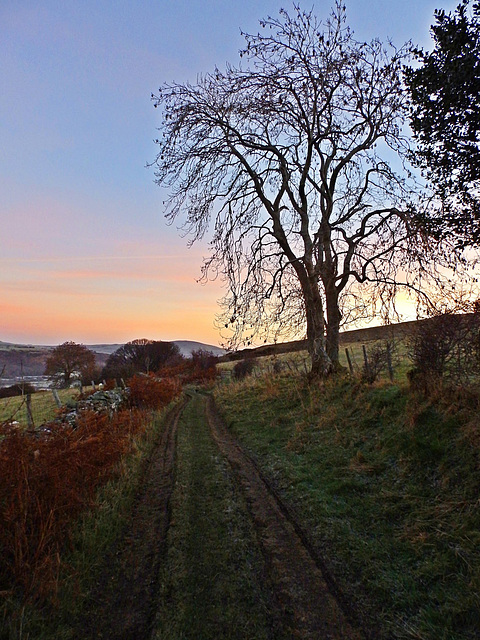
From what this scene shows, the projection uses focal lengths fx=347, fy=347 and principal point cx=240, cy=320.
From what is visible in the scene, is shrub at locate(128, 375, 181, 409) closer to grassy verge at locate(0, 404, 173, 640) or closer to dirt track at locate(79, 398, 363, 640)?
grassy verge at locate(0, 404, 173, 640)

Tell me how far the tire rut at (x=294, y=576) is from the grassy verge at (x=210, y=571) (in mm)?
180

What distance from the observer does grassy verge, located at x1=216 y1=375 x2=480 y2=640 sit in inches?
131

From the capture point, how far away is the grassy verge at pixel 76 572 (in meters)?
3.14

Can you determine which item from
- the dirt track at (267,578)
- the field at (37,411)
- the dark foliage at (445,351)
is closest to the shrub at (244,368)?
the field at (37,411)

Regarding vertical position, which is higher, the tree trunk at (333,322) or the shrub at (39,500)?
the tree trunk at (333,322)

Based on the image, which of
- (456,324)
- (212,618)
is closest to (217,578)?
(212,618)

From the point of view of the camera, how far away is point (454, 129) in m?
5.36

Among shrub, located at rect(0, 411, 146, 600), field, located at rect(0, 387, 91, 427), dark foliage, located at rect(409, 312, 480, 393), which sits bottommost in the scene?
field, located at rect(0, 387, 91, 427)

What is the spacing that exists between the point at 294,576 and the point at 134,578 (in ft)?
5.80

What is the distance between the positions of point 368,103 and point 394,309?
28.5 ft

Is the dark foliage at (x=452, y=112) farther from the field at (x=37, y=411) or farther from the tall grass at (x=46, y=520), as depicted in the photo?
the field at (x=37, y=411)

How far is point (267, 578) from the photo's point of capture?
375 centimetres

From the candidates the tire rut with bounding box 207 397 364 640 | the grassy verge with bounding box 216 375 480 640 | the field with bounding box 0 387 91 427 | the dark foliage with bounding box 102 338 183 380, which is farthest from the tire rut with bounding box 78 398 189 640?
the dark foliage with bounding box 102 338 183 380

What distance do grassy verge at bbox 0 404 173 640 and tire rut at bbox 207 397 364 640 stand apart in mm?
1972
